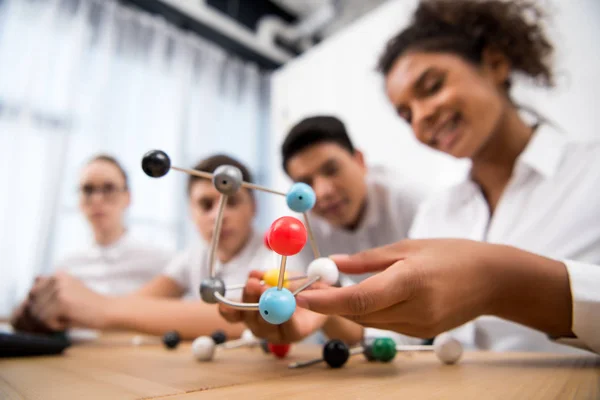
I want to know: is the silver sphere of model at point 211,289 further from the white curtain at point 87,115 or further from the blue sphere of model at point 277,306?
the white curtain at point 87,115

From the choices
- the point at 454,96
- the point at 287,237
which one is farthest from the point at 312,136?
the point at 287,237

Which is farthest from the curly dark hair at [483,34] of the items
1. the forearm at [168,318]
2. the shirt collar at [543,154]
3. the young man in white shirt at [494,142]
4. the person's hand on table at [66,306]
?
the person's hand on table at [66,306]

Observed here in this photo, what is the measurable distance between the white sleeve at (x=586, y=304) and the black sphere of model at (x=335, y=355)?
240mm

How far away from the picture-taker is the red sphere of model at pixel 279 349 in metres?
0.48

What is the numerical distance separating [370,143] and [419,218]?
0.65 m

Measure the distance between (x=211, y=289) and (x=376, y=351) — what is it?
214 millimetres

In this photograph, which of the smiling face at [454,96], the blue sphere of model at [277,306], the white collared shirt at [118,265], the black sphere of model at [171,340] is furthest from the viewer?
the white collared shirt at [118,265]

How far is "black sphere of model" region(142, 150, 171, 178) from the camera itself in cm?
33

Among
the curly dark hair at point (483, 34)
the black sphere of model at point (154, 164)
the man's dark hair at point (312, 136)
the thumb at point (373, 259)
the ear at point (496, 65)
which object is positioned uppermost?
the curly dark hair at point (483, 34)

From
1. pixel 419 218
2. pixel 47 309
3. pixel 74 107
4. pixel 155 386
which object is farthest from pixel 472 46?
pixel 74 107

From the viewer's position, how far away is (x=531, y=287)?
38cm

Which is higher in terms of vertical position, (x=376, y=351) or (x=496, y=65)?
(x=496, y=65)

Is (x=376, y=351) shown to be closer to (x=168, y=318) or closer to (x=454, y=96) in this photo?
(x=168, y=318)

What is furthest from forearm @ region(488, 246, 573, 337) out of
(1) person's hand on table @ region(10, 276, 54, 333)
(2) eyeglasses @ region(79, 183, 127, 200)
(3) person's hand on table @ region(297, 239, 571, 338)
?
(2) eyeglasses @ region(79, 183, 127, 200)
